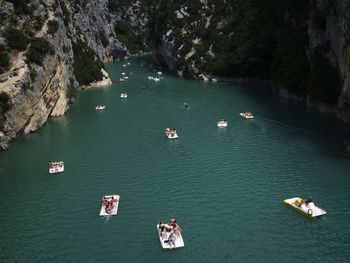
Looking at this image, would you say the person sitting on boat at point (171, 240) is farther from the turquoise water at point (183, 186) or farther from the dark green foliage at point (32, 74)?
the dark green foliage at point (32, 74)

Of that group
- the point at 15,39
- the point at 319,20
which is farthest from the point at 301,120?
the point at 15,39

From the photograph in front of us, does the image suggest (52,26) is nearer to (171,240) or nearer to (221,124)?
(221,124)

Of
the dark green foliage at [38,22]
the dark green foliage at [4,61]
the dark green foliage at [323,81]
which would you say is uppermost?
the dark green foliage at [38,22]

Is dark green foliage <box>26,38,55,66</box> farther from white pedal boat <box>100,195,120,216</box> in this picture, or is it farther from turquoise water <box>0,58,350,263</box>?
white pedal boat <box>100,195,120,216</box>

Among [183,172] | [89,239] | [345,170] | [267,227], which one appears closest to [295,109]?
[345,170]

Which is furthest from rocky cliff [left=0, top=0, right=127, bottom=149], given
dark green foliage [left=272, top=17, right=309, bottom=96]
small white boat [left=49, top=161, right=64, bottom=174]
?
dark green foliage [left=272, top=17, right=309, bottom=96]

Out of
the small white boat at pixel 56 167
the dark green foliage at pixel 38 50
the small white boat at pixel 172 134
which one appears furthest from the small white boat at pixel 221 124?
the dark green foliage at pixel 38 50

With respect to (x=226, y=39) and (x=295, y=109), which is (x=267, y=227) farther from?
(x=226, y=39)

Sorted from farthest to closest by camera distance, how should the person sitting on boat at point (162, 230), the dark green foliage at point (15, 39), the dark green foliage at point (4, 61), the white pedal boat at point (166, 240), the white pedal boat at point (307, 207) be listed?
the dark green foliage at point (15, 39)
the dark green foliage at point (4, 61)
the white pedal boat at point (307, 207)
the person sitting on boat at point (162, 230)
the white pedal boat at point (166, 240)
